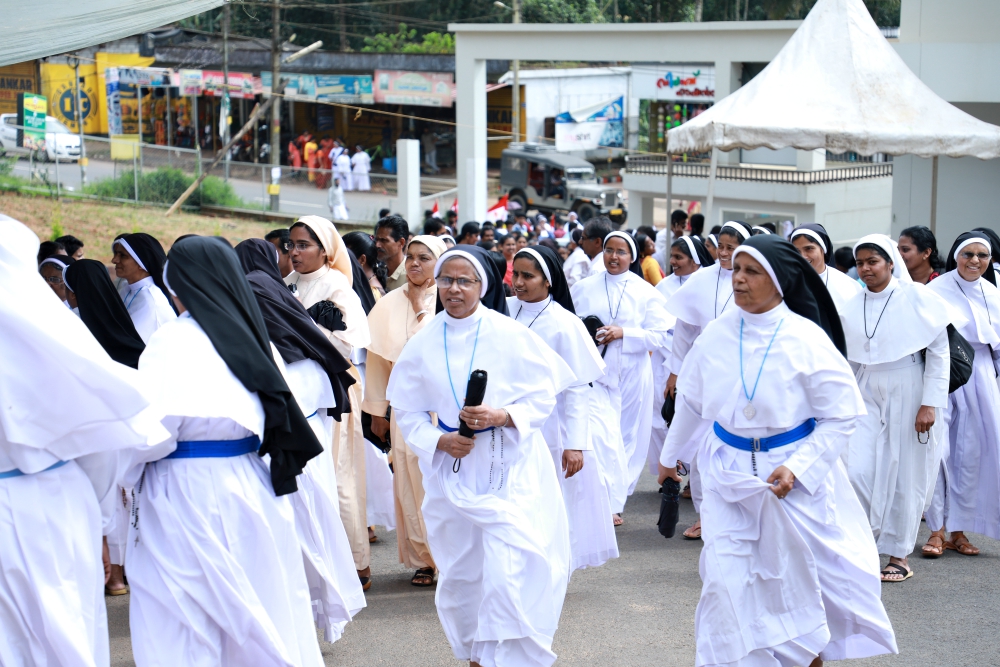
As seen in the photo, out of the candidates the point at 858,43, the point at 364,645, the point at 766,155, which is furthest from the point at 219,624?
the point at 766,155

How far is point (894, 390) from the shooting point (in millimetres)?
6441

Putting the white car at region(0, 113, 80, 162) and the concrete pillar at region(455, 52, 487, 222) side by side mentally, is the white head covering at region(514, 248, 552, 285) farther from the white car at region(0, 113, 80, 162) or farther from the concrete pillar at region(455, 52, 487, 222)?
the white car at region(0, 113, 80, 162)

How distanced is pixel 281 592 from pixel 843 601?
2.34 metres

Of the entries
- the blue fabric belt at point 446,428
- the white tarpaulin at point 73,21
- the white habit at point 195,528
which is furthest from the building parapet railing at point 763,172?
the white habit at point 195,528

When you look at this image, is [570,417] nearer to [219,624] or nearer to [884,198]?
[219,624]

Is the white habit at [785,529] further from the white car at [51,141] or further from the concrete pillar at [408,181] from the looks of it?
the white car at [51,141]

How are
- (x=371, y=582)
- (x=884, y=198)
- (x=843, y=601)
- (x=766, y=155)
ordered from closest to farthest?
(x=843, y=601) < (x=371, y=582) < (x=884, y=198) < (x=766, y=155)

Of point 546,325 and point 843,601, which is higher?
point 546,325

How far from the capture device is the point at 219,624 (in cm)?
398

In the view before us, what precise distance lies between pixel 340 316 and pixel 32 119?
1617 cm

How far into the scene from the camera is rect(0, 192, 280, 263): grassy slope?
699 inches

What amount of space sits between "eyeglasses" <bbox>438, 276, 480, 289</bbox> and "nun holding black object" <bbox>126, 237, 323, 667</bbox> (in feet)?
3.51

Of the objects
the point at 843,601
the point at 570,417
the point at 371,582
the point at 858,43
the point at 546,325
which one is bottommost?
the point at 371,582

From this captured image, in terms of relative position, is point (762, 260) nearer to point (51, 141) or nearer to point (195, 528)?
point (195, 528)
